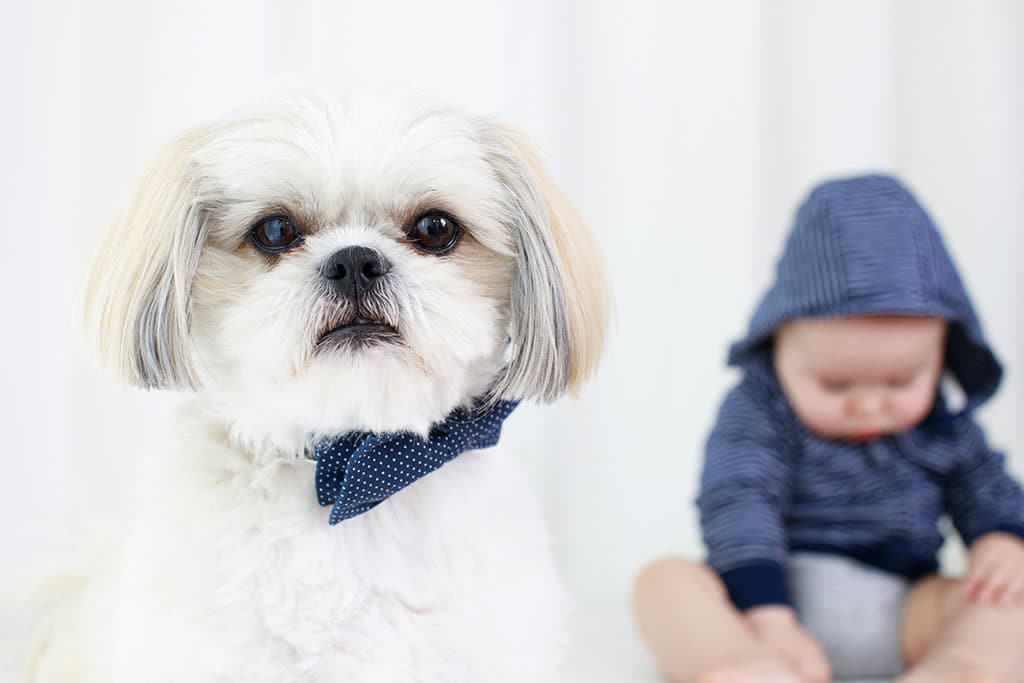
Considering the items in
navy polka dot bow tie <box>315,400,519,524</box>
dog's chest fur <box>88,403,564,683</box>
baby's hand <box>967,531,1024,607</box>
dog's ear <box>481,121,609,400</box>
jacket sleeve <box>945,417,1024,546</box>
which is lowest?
baby's hand <box>967,531,1024,607</box>

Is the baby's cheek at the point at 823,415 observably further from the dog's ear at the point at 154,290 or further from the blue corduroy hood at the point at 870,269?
the dog's ear at the point at 154,290

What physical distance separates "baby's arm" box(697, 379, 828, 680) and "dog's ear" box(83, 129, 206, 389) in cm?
86

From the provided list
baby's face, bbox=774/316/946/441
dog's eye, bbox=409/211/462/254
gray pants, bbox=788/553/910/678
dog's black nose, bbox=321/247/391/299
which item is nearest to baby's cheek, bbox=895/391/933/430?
baby's face, bbox=774/316/946/441

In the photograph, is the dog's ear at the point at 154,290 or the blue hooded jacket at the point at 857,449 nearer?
the dog's ear at the point at 154,290

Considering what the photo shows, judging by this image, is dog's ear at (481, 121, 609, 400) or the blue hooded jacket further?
the blue hooded jacket

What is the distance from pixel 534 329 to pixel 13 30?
118 cm

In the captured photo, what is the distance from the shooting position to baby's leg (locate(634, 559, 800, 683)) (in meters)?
1.40

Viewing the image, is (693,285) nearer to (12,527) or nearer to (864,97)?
(864,97)

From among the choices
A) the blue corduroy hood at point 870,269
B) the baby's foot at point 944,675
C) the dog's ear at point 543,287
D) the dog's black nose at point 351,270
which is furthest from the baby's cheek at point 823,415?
the dog's black nose at point 351,270

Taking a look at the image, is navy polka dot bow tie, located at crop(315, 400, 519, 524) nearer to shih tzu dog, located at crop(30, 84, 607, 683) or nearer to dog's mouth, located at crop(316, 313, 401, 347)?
shih tzu dog, located at crop(30, 84, 607, 683)

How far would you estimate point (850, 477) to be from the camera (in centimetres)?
168

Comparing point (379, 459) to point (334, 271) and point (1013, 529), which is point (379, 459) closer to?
point (334, 271)

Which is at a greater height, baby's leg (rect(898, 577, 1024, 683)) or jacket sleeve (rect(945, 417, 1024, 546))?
jacket sleeve (rect(945, 417, 1024, 546))

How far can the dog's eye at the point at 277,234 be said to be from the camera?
1.01 meters
